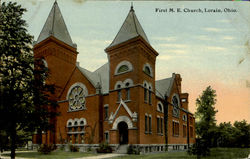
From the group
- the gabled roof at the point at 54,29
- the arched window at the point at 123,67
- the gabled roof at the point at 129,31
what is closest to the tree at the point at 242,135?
the arched window at the point at 123,67

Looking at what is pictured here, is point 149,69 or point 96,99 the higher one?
point 149,69

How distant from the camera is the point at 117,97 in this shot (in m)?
21.8

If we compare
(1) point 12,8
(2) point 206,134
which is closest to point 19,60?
(1) point 12,8

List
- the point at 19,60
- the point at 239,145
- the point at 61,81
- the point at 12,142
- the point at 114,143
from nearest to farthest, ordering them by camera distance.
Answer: the point at 12,142 < the point at 19,60 < the point at 114,143 < the point at 61,81 < the point at 239,145

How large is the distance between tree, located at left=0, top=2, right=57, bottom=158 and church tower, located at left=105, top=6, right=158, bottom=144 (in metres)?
9.71

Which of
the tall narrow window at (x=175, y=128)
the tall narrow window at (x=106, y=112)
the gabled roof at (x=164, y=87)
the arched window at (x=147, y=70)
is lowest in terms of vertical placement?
the tall narrow window at (x=175, y=128)

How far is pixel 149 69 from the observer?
903 inches

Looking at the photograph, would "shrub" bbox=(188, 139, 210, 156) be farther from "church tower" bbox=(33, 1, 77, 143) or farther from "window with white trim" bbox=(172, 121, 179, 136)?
"church tower" bbox=(33, 1, 77, 143)

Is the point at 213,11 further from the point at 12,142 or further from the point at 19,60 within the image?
the point at 12,142

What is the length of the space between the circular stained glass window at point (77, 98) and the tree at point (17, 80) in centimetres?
1296

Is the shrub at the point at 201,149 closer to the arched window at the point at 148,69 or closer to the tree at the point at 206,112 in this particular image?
the arched window at the point at 148,69

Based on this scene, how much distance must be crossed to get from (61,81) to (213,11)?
815 inches

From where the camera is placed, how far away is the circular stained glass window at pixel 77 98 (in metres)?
24.8

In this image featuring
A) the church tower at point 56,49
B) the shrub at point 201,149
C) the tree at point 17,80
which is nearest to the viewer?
the tree at point 17,80
